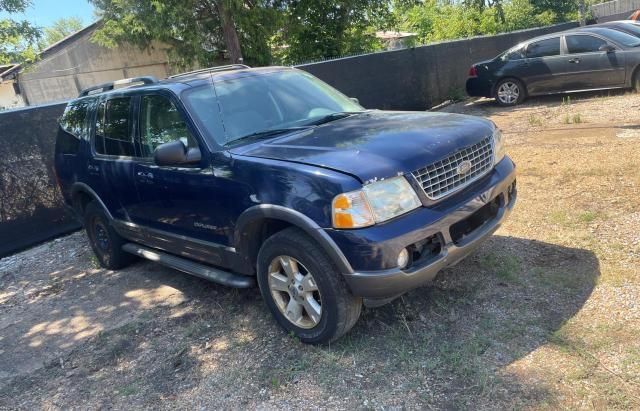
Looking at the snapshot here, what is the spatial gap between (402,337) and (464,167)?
1.21 metres

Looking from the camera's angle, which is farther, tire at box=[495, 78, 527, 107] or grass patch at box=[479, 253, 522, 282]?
tire at box=[495, 78, 527, 107]

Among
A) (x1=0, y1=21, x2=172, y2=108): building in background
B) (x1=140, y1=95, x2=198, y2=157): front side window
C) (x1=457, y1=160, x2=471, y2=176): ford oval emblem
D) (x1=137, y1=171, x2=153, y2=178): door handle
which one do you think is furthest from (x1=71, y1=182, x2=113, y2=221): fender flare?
(x1=0, y1=21, x2=172, y2=108): building in background

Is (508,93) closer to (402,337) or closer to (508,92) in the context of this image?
(508,92)

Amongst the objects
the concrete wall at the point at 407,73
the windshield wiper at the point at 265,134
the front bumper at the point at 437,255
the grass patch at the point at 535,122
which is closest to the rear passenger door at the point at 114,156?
the windshield wiper at the point at 265,134

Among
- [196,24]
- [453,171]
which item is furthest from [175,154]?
[196,24]

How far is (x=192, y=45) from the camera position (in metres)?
15.4

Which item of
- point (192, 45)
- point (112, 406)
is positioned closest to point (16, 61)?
point (192, 45)

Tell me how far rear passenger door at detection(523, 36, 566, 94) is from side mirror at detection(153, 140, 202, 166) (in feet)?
33.0

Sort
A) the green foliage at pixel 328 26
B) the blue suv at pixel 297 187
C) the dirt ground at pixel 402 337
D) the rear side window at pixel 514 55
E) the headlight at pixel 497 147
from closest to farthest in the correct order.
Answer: the dirt ground at pixel 402 337
the blue suv at pixel 297 187
the headlight at pixel 497 147
the rear side window at pixel 514 55
the green foliage at pixel 328 26

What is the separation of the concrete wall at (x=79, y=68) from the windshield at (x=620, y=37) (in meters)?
14.7

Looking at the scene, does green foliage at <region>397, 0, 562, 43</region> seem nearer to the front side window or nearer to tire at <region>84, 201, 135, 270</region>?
tire at <region>84, 201, 135, 270</region>

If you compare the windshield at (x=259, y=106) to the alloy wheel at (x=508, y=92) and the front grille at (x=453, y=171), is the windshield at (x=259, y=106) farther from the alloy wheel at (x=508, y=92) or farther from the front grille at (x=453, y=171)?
the alloy wheel at (x=508, y=92)

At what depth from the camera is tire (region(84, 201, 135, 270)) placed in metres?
5.61

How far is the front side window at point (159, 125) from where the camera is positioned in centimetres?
421
